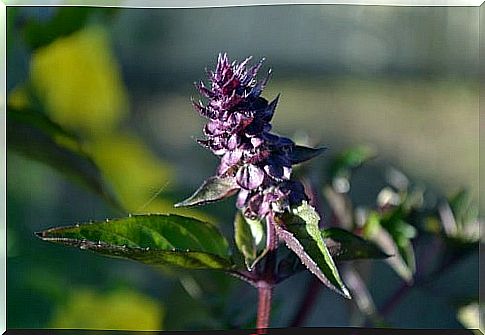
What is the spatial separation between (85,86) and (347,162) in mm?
198

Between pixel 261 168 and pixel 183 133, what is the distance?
0.22m

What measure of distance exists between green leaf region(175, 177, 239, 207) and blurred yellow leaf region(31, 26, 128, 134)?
0.21 metres

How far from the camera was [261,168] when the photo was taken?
275 millimetres

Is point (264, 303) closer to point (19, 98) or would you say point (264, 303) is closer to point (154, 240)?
point (154, 240)

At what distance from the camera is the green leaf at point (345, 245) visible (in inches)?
12.2

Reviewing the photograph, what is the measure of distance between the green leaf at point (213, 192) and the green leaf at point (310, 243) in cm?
3

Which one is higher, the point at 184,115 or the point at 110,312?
the point at 184,115

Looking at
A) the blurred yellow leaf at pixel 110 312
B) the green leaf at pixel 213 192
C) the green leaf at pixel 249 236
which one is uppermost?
the green leaf at pixel 213 192

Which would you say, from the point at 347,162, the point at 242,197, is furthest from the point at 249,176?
the point at 347,162

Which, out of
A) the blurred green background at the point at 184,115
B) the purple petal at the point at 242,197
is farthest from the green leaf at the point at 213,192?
the blurred green background at the point at 184,115

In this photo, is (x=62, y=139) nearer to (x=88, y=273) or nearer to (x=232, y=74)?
(x=88, y=273)

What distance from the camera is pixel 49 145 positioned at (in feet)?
1.45

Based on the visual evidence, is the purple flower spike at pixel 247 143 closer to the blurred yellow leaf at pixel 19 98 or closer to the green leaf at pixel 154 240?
the green leaf at pixel 154 240

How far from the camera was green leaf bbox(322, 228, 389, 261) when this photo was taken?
1.02ft
